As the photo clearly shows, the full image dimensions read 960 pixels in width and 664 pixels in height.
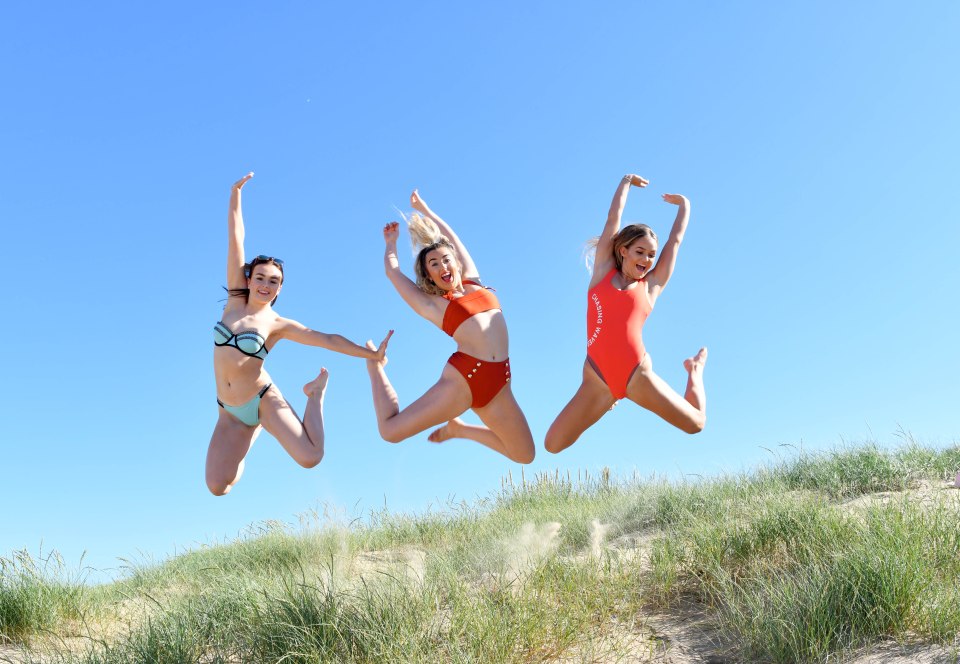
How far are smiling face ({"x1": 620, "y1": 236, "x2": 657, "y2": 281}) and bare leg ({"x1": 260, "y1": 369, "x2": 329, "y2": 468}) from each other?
3167mm

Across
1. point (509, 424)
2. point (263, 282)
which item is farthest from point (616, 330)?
point (263, 282)

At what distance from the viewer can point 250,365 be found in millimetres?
7297

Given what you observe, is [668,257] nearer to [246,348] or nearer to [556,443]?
[556,443]

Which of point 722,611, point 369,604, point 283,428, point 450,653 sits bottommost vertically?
point 722,611

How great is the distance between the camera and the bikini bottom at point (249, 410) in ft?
24.1

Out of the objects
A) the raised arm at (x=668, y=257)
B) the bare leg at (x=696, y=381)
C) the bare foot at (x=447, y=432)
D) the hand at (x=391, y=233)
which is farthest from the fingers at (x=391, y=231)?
the bare leg at (x=696, y=381)

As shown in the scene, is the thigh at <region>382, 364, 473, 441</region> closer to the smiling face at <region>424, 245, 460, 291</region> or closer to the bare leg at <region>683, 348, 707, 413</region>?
the smiling face at <region>424, 245, 460, 291</region>

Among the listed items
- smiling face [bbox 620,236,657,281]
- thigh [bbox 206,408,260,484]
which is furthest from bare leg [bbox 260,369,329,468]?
smiling face [bbox 620,236,657,281]

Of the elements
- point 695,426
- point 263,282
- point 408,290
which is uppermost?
point 263,282

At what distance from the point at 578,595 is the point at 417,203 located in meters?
4.41

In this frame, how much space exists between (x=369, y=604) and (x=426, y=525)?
220 inches

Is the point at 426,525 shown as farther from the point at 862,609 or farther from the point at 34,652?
the point at 862,609

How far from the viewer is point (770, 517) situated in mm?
6672

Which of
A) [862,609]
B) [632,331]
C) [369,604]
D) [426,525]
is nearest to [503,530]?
[426,525]
